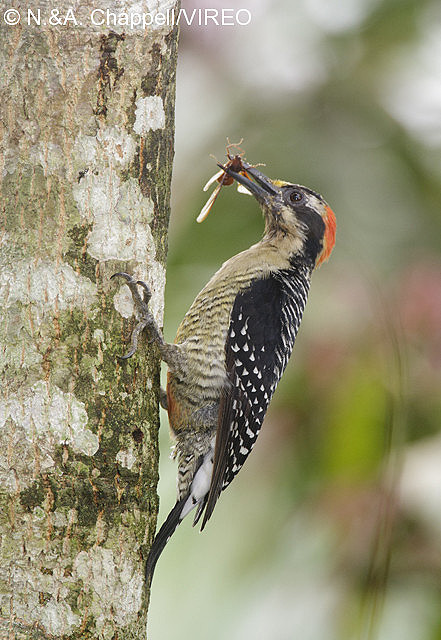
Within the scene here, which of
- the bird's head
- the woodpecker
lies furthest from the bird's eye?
the woodpecker

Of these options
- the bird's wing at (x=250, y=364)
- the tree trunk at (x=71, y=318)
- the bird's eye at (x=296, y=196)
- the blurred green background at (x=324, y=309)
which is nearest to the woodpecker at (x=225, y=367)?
the bird's wing at (x=250, y=364)

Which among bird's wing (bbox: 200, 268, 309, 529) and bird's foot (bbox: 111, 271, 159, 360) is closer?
bird's foot (bbox: 111, 271, 159, 360)

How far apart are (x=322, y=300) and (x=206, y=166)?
0.88 meters

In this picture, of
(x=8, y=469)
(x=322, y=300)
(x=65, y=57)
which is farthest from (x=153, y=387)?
(x=322, y=300)

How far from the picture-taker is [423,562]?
2.82m

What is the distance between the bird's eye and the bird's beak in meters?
0.07

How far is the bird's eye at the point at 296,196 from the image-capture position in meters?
3.63

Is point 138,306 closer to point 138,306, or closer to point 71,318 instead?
point 138,306

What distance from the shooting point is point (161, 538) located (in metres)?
2.48

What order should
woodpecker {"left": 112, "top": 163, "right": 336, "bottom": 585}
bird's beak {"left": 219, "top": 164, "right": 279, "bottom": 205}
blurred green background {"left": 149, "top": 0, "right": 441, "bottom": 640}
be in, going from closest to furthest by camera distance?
1. blurred green background {"left": 149, "top": 0, "right": 441, "bottom": 640}
2. woodpecker {"left": 112, "top": 163, "right": 336, "bottom": 585}
3. bird's beak {"left": 219, "top": 164, "right": 279, "bottom": 205}

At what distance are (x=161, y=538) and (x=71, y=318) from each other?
33.2 inches

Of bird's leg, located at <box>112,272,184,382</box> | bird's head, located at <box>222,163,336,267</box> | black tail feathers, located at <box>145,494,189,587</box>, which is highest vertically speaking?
bird's head, located at <box>222,163,336,267</box>

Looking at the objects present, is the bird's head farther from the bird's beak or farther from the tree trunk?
the tree trunk

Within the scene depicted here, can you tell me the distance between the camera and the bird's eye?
363 cm
